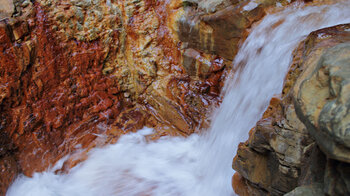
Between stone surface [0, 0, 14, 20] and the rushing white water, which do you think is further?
stone surface [0, 0, 14, 20]

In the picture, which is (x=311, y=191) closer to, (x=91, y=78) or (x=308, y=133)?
(x=308, y=133)

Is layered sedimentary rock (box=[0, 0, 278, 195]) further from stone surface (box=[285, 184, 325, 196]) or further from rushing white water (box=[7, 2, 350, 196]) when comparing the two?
stone surface (box=[285, 184, 325, 196])

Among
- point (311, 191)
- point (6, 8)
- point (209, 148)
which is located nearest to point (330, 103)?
point (311, 191)

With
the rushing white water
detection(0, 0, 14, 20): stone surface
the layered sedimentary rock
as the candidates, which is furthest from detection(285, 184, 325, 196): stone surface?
detection(0, 0, 14, 20): stone surface

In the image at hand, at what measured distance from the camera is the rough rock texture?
102 centimetres

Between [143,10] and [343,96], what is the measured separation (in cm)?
390

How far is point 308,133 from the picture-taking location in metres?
1.76

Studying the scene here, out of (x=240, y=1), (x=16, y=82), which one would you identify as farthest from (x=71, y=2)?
(x=240, y=1)

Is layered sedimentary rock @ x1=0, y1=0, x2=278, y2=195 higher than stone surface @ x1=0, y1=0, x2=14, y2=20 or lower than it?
lower

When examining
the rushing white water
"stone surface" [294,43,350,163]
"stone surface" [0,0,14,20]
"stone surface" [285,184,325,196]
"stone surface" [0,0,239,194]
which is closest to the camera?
"stone surface" [294,43,350,163]

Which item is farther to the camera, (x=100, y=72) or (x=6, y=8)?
(x=100, y=72)

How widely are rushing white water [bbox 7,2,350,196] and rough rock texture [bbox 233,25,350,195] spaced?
52 cm

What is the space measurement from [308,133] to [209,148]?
6.94ft

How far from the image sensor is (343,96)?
0.98 metres
